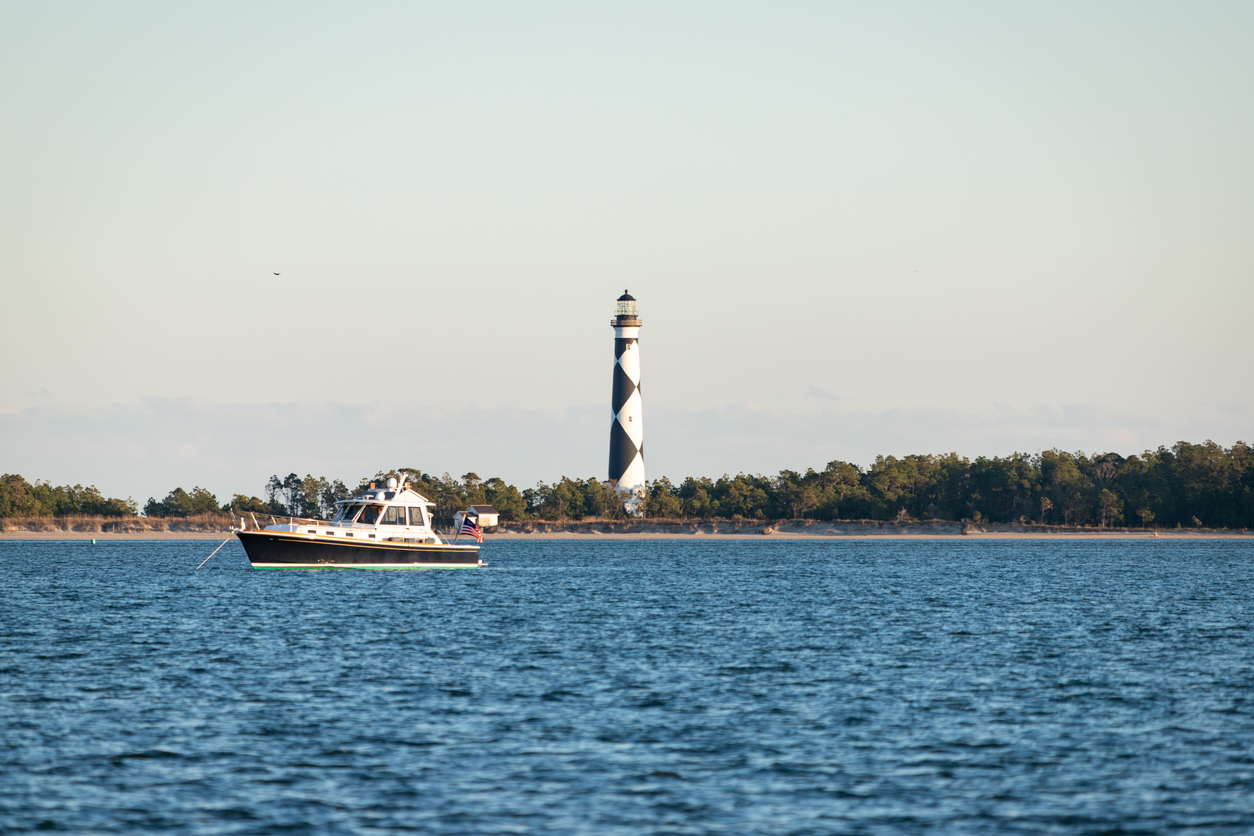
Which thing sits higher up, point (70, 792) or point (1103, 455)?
point (1103, 455)

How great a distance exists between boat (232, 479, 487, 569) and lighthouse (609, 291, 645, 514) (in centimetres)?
5713

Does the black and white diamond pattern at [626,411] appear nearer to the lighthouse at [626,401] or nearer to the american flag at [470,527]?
the lighthouse at [626,401]

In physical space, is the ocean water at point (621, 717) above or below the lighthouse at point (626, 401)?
below

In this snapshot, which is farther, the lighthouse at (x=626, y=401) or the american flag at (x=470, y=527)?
the lighthouse at (x=626, y=401)

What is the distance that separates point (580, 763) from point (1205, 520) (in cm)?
16001

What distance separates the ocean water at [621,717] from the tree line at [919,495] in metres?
112

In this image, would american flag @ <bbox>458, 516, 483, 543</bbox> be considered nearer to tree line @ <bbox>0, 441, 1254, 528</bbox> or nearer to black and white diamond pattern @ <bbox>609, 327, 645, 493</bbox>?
black and white diamond pattern @ <bbox>609, 327, 645, 493</bbox>

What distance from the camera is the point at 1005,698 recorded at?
89.4 ft

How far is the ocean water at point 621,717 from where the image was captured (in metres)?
17.8

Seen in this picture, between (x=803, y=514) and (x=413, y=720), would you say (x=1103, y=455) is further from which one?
(x=413, y=720)

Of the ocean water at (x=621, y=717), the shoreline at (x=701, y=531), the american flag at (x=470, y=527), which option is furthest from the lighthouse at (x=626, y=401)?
the ocean water at (x=621, y=717)

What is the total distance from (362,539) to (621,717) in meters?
42.2

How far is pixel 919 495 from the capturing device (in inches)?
6629

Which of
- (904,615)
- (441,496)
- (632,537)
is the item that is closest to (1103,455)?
(632,537)
